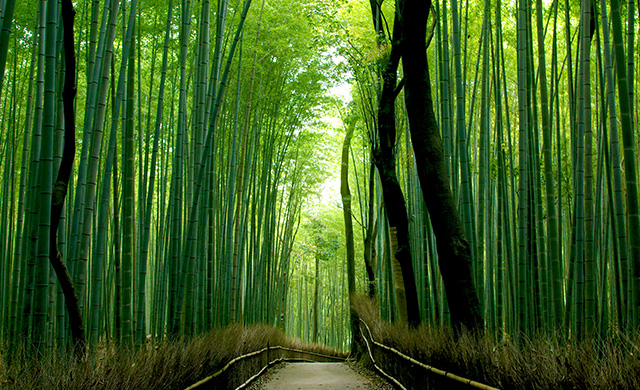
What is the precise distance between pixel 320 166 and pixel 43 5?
30.3ft

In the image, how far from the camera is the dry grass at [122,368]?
1472mm

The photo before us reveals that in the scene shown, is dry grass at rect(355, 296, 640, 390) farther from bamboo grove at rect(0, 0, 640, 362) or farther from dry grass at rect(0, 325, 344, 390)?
dry grass at rect(0, 325, 344, 390)

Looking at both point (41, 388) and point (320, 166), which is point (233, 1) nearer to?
point (41, 388)

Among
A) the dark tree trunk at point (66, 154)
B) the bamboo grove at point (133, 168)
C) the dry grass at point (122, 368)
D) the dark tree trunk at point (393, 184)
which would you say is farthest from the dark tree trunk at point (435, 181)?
the dark tree trunk at point (66, 154)

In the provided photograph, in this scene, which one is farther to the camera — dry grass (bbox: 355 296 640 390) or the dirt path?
the dirt path

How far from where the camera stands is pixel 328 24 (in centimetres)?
552

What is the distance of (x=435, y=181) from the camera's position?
300 centimetres

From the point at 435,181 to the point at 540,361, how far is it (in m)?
1.45

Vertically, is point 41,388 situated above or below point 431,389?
above

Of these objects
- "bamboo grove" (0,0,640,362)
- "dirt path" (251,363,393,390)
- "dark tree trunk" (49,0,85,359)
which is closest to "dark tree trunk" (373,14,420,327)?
"bamboo grove" (0,0,640,362)

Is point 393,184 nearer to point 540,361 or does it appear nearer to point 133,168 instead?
point 133,168

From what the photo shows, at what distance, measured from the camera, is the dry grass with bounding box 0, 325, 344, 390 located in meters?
1.47

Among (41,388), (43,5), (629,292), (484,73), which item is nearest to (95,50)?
(43,5)

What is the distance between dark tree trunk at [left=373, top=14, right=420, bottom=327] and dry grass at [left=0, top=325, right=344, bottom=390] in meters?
2.10
